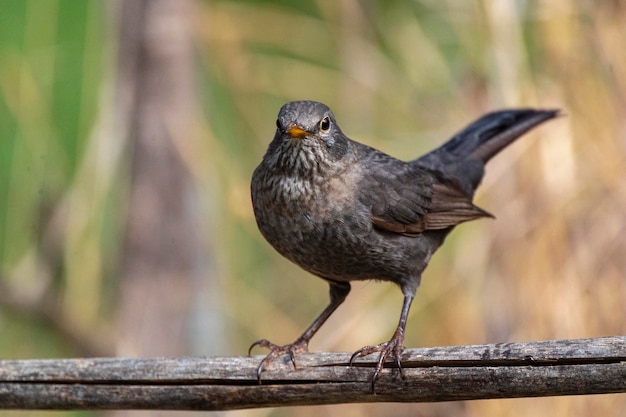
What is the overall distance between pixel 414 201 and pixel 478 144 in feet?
2.68

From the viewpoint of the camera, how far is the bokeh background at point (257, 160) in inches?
229

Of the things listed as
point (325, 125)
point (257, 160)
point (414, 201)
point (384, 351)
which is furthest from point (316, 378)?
point (257, 160)

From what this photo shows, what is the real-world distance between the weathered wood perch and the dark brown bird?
159 millimetres

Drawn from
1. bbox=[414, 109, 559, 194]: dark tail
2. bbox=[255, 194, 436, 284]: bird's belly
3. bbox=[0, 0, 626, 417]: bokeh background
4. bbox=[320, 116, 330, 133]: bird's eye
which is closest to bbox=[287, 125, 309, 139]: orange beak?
bbox=[320, 116, 330, 133]: bird's eye

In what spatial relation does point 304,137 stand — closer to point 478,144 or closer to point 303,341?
point 303,341

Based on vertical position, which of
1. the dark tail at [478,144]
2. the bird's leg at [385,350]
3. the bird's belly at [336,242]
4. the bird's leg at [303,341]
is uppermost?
the dark tail at [478,144]

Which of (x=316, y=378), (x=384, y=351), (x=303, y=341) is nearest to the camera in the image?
(x=316, y=378)

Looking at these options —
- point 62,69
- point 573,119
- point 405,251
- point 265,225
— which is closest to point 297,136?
point 265,225

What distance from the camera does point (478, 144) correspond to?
227 inches

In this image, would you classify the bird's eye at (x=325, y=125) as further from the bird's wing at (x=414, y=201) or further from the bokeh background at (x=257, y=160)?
the bokeh background at (x=257, y=160)

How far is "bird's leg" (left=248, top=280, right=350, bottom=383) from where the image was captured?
165 inches

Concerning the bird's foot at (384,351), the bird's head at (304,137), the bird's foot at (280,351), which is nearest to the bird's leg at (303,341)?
the bird's foot at (280,351)

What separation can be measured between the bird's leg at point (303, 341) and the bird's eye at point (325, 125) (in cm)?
92

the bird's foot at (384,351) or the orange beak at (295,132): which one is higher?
the orange beak at (295,132)
